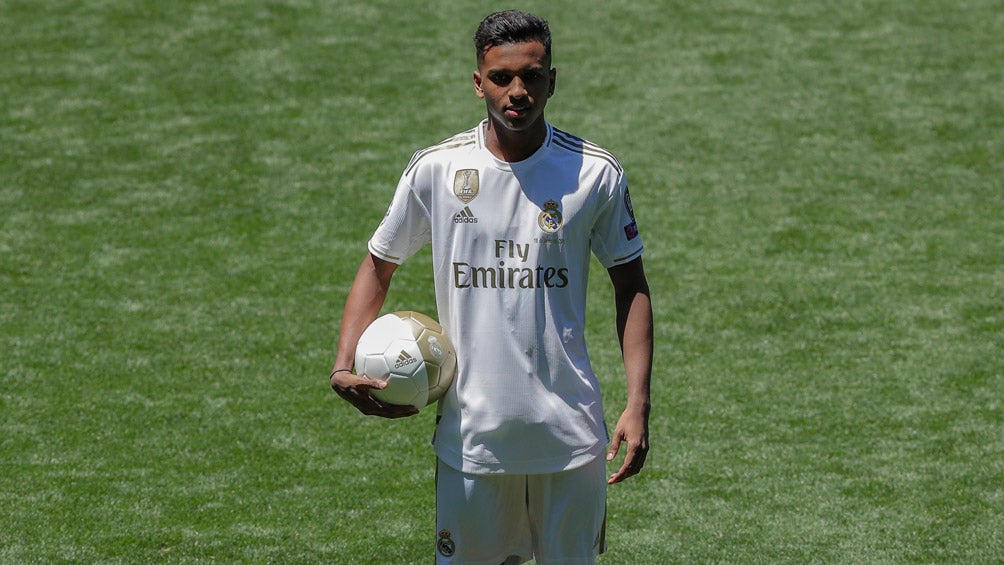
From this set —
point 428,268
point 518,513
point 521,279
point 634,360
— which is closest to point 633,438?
point 634,360

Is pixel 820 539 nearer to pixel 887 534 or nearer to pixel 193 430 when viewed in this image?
pixel 887 534

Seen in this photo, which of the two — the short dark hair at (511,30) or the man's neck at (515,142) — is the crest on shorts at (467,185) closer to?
the man's neck at (515,142)

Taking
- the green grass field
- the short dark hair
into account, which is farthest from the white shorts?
the green grass field

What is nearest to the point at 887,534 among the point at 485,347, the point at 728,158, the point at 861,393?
the point at 861,393

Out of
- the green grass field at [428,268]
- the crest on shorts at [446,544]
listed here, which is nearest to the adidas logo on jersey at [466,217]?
the crest on shorts at [446,544]

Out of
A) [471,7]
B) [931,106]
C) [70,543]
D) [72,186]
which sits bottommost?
[70,543]

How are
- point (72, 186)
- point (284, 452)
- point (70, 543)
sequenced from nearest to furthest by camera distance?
point (70, 543) < point (284, 452) < point (72, 186)

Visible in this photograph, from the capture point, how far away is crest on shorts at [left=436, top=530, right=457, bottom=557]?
3679 millimetres

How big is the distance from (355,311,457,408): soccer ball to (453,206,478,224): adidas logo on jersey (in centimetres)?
36

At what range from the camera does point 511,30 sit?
3.49 m

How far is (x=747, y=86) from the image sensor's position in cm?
1155

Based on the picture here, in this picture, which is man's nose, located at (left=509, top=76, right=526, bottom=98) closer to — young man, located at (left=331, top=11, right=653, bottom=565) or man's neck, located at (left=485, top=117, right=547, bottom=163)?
young man, located at (left=331, top=11, right=653, bottom=565)

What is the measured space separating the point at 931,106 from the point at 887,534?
6.43 m

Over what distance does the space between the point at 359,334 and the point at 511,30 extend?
3.21 ft
